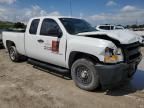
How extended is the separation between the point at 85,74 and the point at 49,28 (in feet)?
6.60

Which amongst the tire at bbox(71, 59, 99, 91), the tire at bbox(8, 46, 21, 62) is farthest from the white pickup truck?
the tire at bbox(8, 46, 21, 62)

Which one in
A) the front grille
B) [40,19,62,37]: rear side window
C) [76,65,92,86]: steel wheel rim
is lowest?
[76,65,92,86]: steel wheel rim

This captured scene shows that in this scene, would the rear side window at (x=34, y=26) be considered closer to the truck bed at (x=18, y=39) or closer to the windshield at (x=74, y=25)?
the truck bed at (x=18, y=39)

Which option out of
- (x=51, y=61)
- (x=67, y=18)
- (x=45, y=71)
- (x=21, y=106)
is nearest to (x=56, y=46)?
(x=51, y=61)

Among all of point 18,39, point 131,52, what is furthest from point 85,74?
point 18,39

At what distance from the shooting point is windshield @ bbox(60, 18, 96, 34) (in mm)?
6070

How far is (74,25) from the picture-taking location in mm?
6328

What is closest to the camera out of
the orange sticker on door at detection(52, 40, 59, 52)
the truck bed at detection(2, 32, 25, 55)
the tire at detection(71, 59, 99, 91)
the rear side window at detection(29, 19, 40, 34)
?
the tire at detection(71, 59, 99, 91)

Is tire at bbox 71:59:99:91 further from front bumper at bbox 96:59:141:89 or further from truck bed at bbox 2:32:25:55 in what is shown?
truck bed at bbox 2:32:25:55

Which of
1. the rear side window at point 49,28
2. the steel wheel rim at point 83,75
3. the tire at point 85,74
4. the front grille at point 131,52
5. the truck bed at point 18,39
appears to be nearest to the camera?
the front grille at point 131,52

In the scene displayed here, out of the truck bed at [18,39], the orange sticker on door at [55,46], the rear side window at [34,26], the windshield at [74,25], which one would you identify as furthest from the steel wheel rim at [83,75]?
the truck bed at [18,39]

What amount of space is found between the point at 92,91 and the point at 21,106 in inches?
71.2

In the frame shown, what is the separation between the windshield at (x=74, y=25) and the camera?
19.9 feet

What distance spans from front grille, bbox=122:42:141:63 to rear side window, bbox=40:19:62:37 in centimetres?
204
